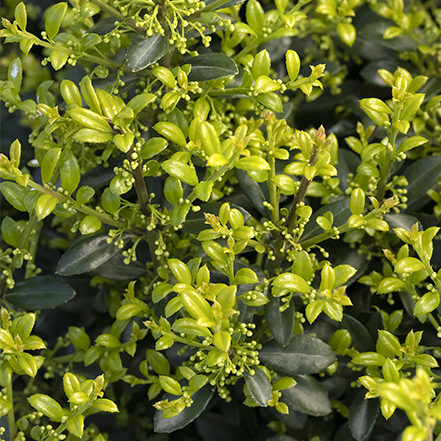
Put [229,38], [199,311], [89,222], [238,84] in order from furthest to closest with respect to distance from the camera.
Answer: [229,38], [238,84], [89,222], [199,311]

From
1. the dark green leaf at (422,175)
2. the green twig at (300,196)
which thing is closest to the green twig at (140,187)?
the green twig at (300,196)

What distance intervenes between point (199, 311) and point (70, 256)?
11.6 inches

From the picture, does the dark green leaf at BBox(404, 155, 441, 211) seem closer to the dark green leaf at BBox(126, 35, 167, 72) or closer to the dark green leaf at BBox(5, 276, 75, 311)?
the dark green leaf at BBox(126, 35, 167, 72)

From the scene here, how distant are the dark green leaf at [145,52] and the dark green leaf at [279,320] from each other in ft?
1.39

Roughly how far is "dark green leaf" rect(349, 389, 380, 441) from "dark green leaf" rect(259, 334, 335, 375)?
130 mm

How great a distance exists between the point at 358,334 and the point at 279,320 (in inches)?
8.0

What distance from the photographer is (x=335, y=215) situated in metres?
0.81

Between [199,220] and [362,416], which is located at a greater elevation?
[199,220]

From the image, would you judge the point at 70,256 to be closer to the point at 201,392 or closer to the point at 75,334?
the point at 75,334

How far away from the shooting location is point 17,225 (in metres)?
0.88

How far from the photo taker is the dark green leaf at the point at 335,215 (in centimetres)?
80

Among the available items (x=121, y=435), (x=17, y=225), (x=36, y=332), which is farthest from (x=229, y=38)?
(x=121, y=435)

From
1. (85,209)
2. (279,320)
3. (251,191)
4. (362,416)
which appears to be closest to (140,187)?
(85,209)

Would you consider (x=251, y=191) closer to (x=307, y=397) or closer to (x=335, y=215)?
(x=335, y=215)
